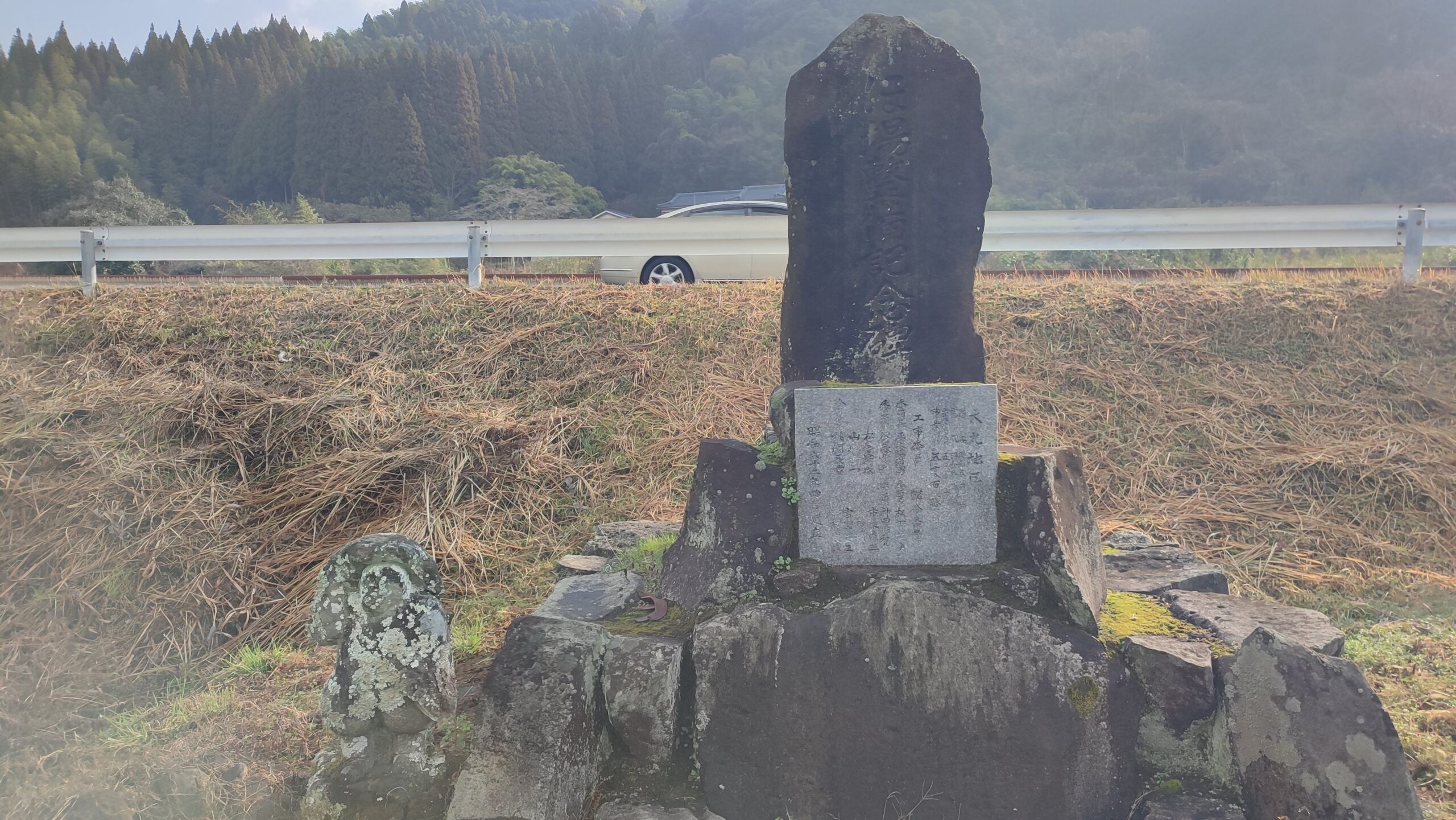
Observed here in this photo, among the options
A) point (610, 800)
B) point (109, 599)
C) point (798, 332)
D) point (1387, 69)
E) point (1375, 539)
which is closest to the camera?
point (610, 800)

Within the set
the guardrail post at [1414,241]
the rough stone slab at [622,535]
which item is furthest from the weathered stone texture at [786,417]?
the guardrail post at [1414,241]

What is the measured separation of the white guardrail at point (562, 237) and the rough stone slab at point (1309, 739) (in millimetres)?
5103

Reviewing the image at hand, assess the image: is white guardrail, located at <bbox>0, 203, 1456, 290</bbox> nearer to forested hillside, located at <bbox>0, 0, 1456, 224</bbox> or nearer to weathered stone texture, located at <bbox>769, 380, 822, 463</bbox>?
weathered stone texture, located at <bbox>769, 380, 822, 463</bbox>

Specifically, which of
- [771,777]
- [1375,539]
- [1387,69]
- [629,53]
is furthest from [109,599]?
[1387,69]

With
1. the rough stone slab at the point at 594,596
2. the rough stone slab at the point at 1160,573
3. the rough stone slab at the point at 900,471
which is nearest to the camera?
the rough stone slab at the point at 900,471

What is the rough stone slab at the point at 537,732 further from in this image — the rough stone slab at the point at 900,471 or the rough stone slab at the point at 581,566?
the rough stone slab at the point at 581,566

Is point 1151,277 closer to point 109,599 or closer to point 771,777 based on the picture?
point 771,777

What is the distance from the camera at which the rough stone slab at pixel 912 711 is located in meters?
2.71

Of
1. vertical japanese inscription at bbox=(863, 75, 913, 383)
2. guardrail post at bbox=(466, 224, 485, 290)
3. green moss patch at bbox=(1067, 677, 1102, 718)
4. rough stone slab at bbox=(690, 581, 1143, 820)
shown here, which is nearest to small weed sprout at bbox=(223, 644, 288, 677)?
rough stone slab at bbox=(690, 581, 1143, 820)

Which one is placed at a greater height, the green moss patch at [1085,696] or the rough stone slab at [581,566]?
the rough stone slab at [581,566]

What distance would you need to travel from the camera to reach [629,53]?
114 ft

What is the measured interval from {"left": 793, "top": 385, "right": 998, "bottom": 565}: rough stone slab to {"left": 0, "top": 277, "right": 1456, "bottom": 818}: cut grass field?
1515 mm

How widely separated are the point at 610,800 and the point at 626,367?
12.5 ft

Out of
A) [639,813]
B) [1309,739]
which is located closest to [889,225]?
[1309,739]
